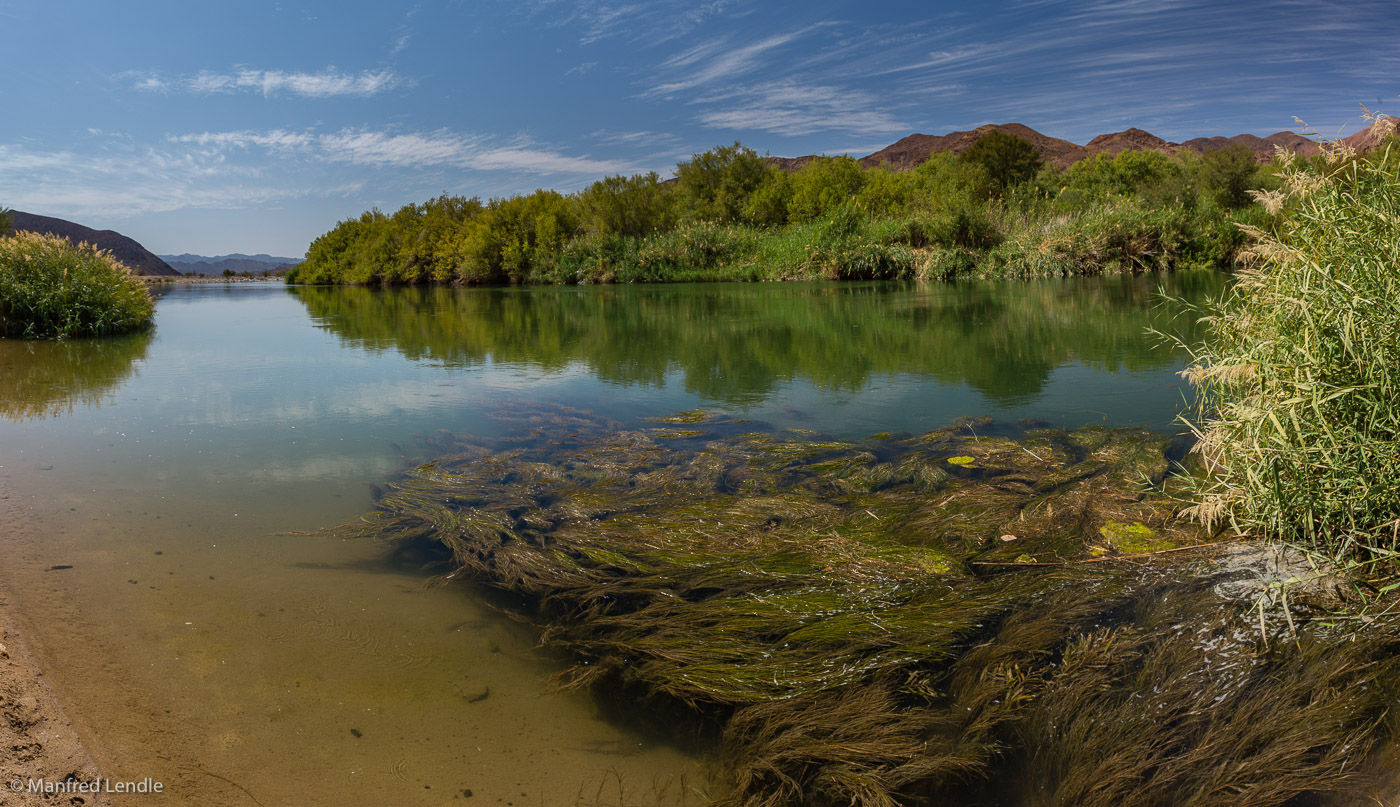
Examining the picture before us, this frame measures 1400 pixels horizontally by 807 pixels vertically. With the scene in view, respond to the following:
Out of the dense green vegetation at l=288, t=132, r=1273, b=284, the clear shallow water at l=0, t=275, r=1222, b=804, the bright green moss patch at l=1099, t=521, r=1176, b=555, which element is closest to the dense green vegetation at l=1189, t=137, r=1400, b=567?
the bright green moss patch at l=1099, t=521, r=1176, b=555

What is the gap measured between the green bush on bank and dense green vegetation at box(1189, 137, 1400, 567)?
14.0 meters

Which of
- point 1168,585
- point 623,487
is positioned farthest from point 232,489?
point 1168,585

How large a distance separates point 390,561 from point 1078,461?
11.0 ft

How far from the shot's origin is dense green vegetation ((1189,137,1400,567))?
7.32 ft

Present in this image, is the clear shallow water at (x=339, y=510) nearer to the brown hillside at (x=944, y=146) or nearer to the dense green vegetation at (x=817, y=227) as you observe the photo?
the dense green vegetation at (x=817, y=227)

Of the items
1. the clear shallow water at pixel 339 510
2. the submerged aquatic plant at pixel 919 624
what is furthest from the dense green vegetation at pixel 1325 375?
the clear shallow water at pixel 339 510

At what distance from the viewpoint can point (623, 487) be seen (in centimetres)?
352

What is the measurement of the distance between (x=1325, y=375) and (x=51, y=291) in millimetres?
14466

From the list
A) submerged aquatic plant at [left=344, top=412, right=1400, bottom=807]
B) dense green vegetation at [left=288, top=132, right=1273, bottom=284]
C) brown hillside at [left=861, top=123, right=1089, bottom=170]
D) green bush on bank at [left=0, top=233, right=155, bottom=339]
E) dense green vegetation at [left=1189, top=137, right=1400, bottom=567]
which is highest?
brown hillside at [left=861, top=123, right=1089, bottom=170]

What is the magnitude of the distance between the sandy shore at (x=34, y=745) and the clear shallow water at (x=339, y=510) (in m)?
0.05

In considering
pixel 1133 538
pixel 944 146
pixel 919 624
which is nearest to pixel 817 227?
pixel 1133 538

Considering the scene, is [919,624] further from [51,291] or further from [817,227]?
[817,227]

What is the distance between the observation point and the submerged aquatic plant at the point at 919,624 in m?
1.62

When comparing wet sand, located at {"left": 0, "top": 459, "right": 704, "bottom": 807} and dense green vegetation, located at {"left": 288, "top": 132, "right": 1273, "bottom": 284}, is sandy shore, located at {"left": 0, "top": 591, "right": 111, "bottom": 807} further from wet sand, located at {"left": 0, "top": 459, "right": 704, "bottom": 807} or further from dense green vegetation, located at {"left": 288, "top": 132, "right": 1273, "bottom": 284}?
dense green vegetation, located at {"left": 288, "top": 132, "right": 1273, "bottom": 284}
